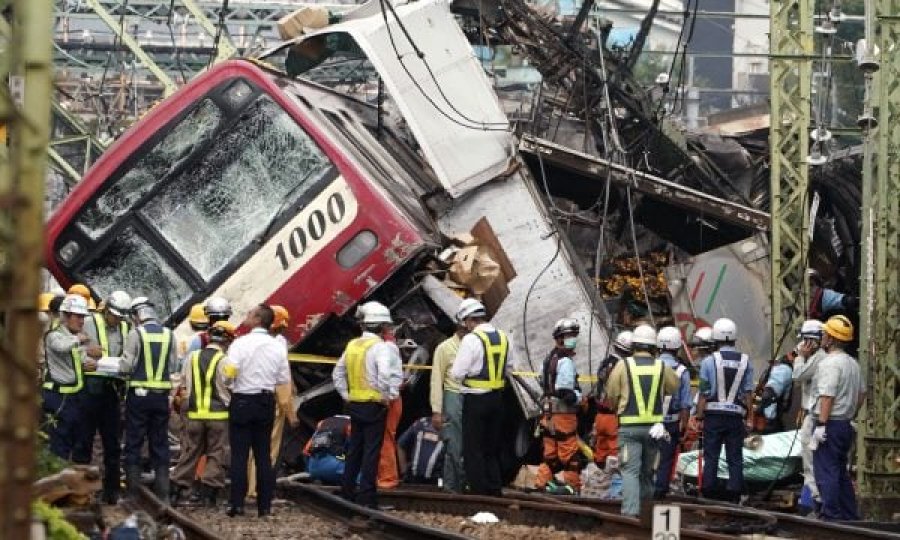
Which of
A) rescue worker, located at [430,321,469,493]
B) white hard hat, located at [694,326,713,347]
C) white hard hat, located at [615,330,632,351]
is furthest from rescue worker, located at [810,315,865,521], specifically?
rescue worker, located at [430,321,469,493]

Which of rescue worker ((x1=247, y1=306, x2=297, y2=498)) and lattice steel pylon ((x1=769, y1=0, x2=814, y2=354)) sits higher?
lattice steel pylon ((x1=769, y1=0, x2=814, y2=354))

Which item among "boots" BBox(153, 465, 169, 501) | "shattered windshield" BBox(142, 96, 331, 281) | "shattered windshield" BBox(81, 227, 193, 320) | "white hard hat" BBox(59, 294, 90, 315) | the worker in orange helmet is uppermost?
A: "shattered windshield" BBox(142, 96, 331, 281)

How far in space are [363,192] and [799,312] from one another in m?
4.70

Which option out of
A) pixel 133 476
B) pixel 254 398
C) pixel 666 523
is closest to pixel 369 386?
pixel 254 398

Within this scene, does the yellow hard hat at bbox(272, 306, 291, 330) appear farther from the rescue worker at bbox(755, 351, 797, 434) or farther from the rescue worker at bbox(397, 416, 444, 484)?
the rescue worker at bbox(755, 351, 797, 434)

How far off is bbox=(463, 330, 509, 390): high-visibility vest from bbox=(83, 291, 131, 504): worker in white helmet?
8.60ft

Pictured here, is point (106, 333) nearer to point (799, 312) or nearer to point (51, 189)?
point (799, 312)

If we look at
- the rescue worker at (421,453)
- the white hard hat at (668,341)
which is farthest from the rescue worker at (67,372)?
the white hard hat at (668,341)

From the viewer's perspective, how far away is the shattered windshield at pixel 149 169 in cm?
1912

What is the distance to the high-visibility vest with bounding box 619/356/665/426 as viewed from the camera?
14.5m

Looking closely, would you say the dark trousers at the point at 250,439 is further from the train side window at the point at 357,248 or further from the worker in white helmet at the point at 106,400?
the train side window at the point at 357,248

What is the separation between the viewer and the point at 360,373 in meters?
15.2

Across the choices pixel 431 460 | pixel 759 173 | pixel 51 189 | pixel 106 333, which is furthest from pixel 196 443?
pixel 51 189

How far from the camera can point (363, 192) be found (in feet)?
61.1
